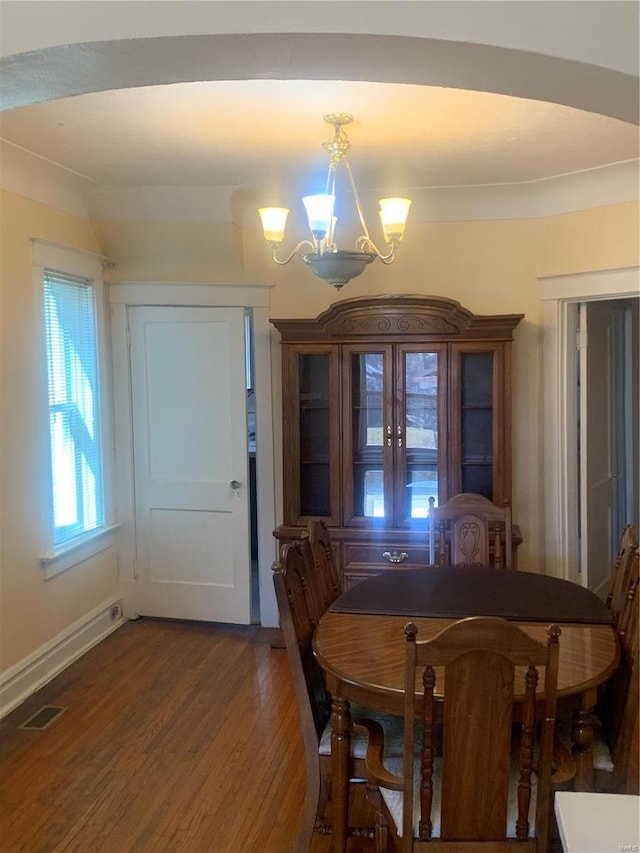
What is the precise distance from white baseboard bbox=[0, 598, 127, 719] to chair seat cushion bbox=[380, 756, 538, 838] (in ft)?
6.87

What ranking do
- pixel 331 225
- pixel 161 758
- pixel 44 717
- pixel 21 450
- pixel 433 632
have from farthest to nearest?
pixel 21 450, pixel 44 717, pixel 161 758, pixel 331 225, pixel 433 632

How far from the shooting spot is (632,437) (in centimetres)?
489

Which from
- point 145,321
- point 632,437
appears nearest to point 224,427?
point 145,321

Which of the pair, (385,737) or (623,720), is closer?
(623,720)

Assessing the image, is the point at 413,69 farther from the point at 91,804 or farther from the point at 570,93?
the point at 91,804

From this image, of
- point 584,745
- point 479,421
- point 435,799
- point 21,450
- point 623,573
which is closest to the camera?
point 435,799

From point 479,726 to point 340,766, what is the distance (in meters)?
0.62

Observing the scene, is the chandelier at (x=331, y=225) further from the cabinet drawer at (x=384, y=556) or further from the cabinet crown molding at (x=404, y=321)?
the cabinet drawer at (x=384, y=556)

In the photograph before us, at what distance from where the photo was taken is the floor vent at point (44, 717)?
10.7 feet

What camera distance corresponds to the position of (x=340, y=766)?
219cm

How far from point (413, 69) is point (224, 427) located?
3.08 metres

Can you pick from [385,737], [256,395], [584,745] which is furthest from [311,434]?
[584,745]

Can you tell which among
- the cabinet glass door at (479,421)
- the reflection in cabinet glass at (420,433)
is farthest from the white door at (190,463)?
the cabinet glass door at (479,421)

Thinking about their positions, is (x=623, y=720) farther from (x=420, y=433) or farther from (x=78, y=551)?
(x=78, y=551)
